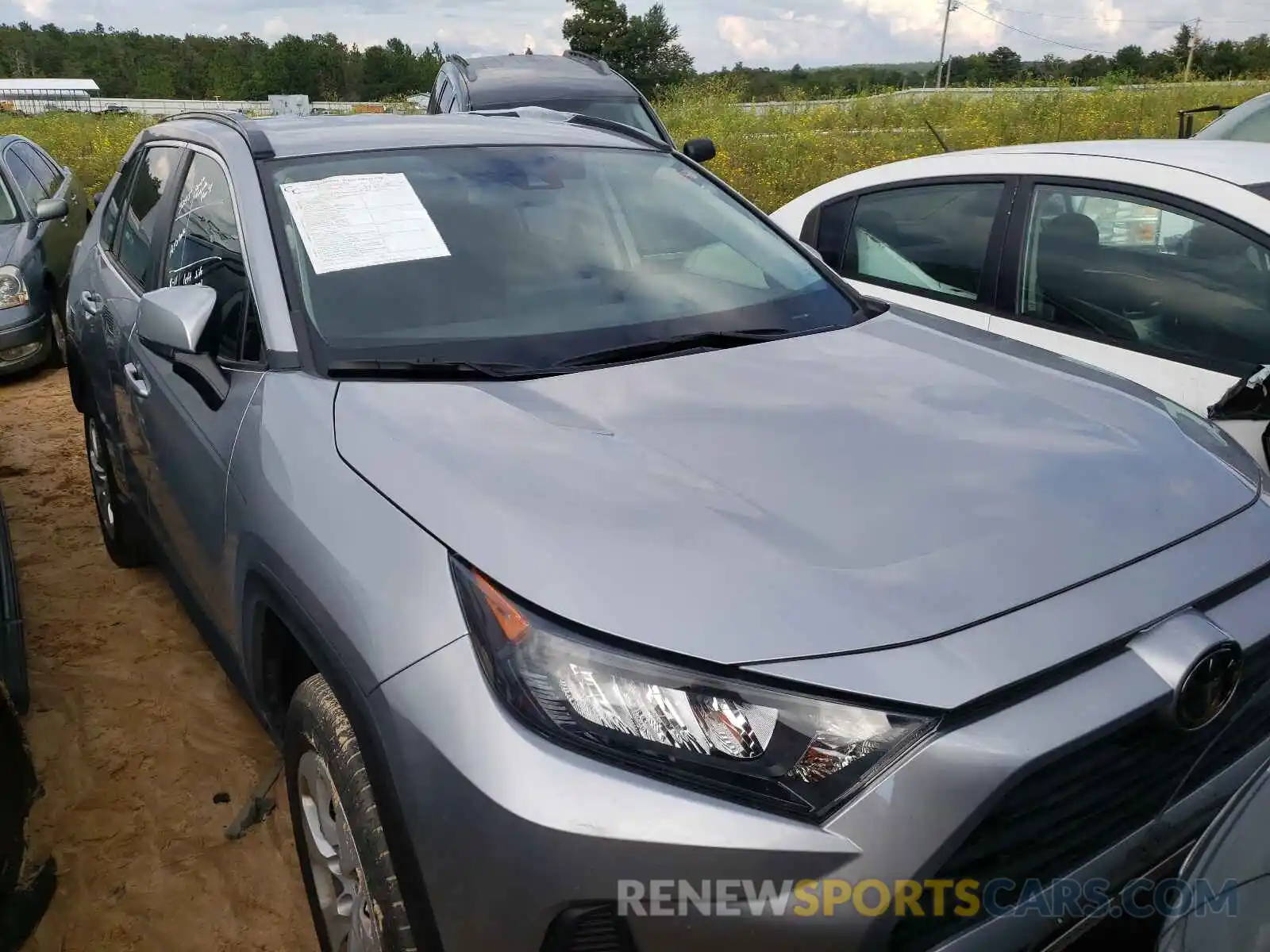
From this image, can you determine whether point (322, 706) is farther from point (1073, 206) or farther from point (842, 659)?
point (1073, 206)

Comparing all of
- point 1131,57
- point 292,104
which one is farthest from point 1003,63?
point 292,104

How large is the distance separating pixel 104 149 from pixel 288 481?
20.8 metres

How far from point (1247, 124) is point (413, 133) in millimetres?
5207

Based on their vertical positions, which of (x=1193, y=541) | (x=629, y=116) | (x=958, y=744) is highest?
(x=629, y=116)

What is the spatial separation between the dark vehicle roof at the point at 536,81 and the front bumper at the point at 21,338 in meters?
3.78

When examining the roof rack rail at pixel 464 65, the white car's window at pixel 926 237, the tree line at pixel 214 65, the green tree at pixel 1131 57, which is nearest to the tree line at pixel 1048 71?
the green tree at pixel 1131 57

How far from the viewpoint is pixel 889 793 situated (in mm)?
1271

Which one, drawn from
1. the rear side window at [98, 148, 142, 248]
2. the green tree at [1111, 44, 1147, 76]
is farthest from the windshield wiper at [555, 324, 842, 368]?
the green tree at [1111, 44, 1147, 76]

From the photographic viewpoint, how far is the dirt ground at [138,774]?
7.45 ft

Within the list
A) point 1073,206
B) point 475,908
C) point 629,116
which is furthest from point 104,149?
point 475,908

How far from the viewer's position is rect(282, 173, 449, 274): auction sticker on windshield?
7.48ft

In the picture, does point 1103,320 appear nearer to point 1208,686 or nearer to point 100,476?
point 1208,686

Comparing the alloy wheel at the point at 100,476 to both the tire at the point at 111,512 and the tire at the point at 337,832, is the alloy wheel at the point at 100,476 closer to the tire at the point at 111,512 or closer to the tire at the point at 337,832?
the tire at the point at 111,512

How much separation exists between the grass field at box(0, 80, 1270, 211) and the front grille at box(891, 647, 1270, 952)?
10.2 metres
